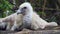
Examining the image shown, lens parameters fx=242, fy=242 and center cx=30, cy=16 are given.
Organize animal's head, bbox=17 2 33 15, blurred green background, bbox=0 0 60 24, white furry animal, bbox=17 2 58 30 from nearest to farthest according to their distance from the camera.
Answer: white furry animal, bbox=17 2 58 30
animal's head, bbox=17 2 33 15
blurred green background, bbox=0 0 60 24

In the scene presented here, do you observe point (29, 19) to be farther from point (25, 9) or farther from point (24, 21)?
point (25, 9)

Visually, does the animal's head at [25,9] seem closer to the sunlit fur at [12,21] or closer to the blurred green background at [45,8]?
the sunlit fur at [12,21]

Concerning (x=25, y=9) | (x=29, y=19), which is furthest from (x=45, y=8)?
(x=29, y=19)

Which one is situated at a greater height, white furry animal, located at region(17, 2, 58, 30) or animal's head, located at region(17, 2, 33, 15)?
animal's head, located at region(17, 2, 33, 15)

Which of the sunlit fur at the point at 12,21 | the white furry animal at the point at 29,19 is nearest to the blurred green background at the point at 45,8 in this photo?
the sunlit fur at the point at 12,21

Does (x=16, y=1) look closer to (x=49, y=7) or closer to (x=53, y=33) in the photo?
(x=49, y=7)

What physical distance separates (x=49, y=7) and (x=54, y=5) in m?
0.33

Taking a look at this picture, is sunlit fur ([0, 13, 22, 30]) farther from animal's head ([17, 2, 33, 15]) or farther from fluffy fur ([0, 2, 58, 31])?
animal's head ([17, 2, 33, 15])

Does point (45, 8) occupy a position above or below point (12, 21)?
above

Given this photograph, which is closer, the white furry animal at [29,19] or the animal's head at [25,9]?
the white furry animal at [29,19]

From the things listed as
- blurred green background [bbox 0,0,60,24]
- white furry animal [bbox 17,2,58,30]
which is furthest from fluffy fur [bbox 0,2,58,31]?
blurred green background [bbox 0,0,60,24]

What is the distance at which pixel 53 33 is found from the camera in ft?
10.7

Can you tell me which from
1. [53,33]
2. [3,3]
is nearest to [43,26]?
[53,33]

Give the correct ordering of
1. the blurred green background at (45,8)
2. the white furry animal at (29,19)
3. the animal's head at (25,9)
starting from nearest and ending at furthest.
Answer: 1. the white furry animal at (29,19)
2. the animal's head at (25,9)
3. the blurred green background at (45,8)
